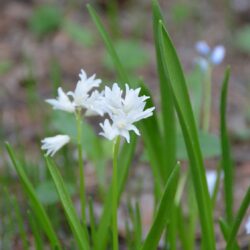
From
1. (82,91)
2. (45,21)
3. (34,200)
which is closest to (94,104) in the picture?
(82,91)

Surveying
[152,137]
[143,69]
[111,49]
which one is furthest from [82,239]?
[143,69]

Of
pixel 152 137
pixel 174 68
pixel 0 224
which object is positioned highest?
pixel 174 68

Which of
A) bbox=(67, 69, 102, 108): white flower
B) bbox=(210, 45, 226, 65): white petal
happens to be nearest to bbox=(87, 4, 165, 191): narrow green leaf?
bbox=(67, 69, 102, 108): white flower

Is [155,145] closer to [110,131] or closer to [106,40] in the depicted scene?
[106,40]

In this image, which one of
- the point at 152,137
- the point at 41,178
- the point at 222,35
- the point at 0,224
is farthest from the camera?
the point at 222,35

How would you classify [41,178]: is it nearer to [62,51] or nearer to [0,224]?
[0,224]
